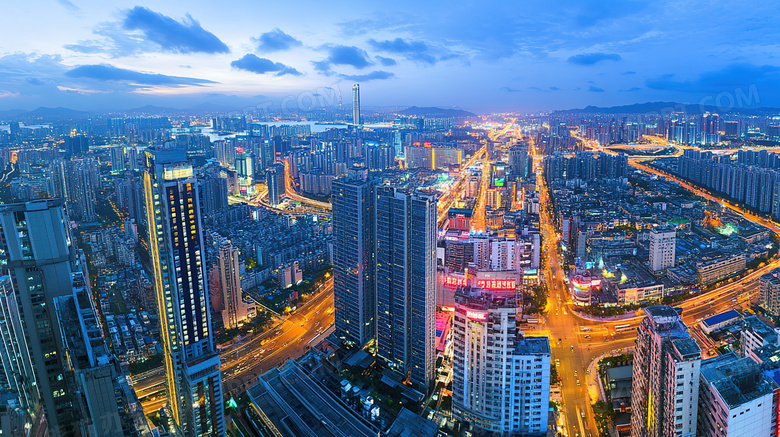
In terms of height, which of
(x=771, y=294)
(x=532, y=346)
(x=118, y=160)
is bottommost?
(x=771, y=294)

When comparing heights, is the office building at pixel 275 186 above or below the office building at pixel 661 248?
above

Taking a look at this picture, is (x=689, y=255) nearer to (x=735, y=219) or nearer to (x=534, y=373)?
(x=735, y=219)

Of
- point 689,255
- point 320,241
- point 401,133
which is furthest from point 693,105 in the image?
point 320,241

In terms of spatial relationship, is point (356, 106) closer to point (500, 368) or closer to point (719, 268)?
point (719, 268)

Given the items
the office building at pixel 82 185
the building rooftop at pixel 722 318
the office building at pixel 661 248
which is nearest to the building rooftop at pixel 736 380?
the building rooftop at pixel 722 318

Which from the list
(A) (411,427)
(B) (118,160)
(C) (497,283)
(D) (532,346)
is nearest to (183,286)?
(A) (411,427)

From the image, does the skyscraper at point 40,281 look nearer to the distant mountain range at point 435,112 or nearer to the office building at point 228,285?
the office building at point 228,285
